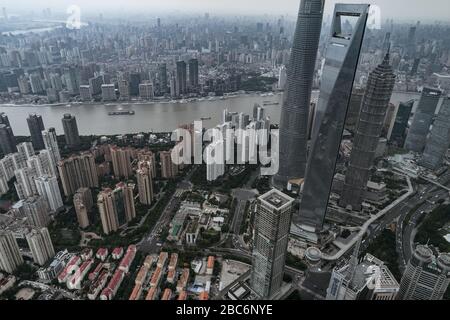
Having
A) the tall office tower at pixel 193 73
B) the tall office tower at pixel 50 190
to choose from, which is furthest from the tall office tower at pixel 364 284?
the tall office tower at pixel 193 73

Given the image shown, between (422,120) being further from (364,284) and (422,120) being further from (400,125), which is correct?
(364,284)

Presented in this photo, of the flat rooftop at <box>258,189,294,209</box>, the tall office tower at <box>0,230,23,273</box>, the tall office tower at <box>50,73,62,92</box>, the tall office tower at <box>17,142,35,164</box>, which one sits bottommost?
the tall office tower at <box>0,230,23,273</box>

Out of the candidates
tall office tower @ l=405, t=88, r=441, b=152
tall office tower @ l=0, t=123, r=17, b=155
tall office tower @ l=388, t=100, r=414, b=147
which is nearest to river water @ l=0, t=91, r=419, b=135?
tall office tower @ l=0, t=123, r=17, b=155

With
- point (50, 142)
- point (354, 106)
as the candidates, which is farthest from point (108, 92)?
point (354, 106)

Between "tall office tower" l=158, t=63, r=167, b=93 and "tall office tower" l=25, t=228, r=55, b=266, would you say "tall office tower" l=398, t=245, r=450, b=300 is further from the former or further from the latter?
"tall office tower" l=158, t=63, r=167, b=93

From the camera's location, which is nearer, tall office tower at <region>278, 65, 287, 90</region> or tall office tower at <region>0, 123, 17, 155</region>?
tall office tower at <region>0, 123, 17, 155</region>

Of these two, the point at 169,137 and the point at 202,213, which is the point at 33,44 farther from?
the point at 202,213
